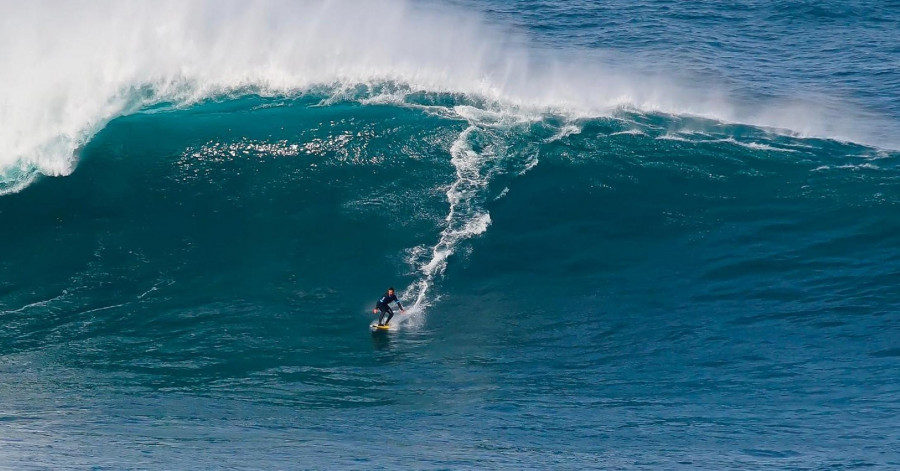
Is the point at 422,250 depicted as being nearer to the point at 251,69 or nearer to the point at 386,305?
the point at 386,305

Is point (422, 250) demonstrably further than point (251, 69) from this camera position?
No

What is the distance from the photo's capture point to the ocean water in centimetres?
2188

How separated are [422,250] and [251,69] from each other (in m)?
13.0

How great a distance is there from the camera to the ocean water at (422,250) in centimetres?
2188

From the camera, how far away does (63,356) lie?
24.8 meters

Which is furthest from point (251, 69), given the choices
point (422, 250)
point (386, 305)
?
point (386, 305)

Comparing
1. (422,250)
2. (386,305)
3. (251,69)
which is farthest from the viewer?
(251,69)

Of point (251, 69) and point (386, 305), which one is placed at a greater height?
point (251, 69)

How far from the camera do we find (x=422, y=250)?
29688 mm

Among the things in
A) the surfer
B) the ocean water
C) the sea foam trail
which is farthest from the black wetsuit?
the sea foam trail

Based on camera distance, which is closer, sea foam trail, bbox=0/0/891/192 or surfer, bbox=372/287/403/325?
surfer, bbox=372/287/403/325

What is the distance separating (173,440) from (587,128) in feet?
68.4

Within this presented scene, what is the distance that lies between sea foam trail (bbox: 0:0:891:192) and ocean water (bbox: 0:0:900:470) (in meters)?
0.13

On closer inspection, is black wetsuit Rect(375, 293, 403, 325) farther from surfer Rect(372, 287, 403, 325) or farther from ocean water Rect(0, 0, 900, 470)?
ocean water Rect(0, 0, 900, 470)
